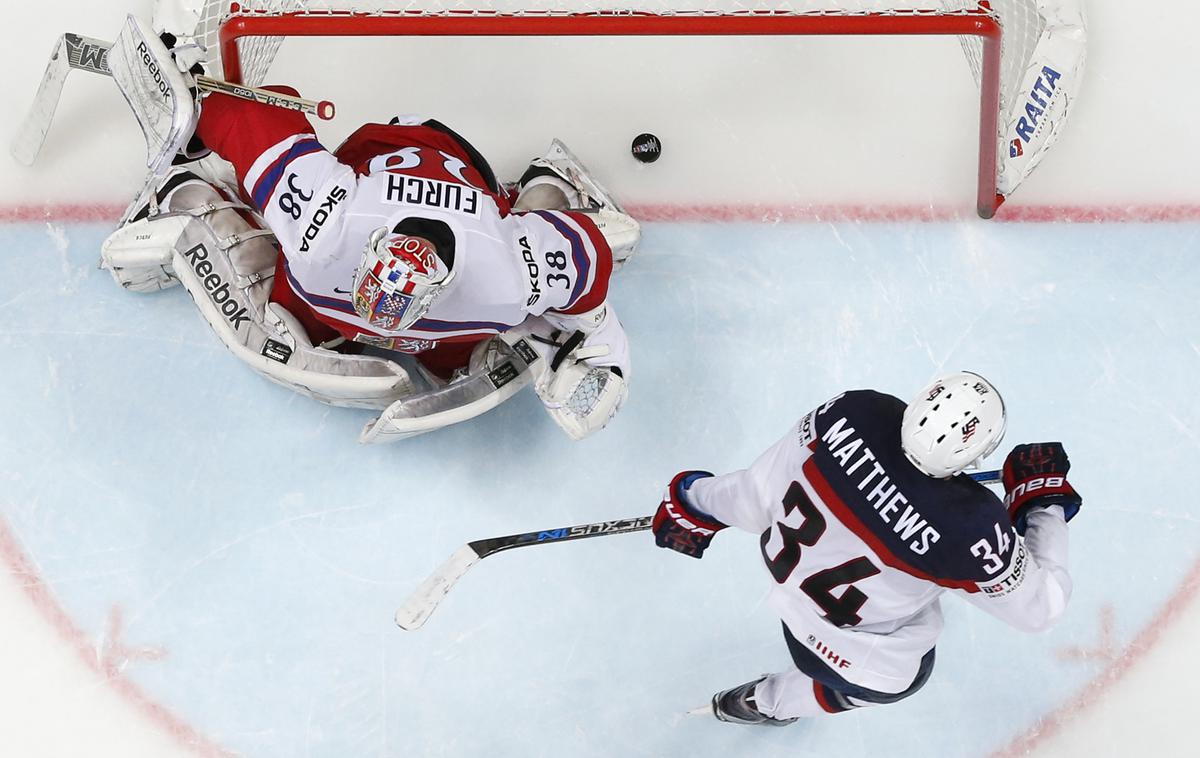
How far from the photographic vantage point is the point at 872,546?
7.73 ft

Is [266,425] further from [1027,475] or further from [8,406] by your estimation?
[1027,475]

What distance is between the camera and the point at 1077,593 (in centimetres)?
326

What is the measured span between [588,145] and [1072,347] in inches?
55.6

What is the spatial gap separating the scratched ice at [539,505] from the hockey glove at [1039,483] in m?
0.68

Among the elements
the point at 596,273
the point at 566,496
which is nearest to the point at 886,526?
the point at 596,273

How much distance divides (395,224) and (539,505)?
1.06m

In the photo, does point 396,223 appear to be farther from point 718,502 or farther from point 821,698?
point 821,698

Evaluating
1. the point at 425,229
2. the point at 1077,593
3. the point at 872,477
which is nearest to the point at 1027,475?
the point at 872,477

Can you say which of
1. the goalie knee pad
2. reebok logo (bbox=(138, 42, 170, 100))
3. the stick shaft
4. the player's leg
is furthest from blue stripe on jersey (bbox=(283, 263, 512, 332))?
the player's leg

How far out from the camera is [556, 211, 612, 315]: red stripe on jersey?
9.10ft

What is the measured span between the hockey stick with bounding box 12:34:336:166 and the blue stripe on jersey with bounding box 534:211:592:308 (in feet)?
1.78

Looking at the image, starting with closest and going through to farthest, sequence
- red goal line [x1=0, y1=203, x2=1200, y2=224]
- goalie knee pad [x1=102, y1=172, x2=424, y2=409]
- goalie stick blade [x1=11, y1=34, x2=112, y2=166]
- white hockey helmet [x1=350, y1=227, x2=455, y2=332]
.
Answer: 1. white hockey helmet [x1=350, y1=227, x2=455, y2=332]
2. goalie knee pad [x1=102, y1=172, x2=424, y2=409]
3. goalie stick blade [x1=11, y1=34, x2=112, y2=166]
4. red goal line [x1=0, y1=203, x2=1200, y2=224]

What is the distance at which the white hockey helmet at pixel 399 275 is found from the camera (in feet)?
7.74

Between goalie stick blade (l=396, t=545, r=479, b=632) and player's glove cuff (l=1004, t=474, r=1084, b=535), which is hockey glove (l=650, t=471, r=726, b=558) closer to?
goalie stick blade (l=396, t=545, r=479, b=632)
